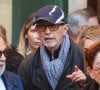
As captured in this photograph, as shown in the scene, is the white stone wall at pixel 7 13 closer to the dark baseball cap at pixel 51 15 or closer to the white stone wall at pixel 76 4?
the white stone wall at pixel 76 4

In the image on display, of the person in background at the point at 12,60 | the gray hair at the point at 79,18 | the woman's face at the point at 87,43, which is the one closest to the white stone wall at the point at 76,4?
the gray hair at the point at 79,18

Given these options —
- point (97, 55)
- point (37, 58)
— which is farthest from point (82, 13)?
point (97, 55)

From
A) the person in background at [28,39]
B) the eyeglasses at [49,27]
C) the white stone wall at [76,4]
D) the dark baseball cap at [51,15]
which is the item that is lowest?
the person in background at [28,39]

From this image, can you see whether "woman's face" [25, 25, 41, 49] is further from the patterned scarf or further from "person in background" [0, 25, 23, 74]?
the patterned scarf

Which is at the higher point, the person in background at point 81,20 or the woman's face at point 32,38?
the person in background at point 81,20

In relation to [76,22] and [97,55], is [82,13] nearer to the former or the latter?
[76,22]

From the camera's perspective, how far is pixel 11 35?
766 cm

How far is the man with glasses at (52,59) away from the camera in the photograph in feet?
14.2

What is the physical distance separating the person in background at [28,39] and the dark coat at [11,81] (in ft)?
3.62

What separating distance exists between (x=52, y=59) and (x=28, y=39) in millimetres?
1090

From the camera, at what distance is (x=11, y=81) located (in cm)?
421

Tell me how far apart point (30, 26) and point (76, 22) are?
2.04 feet

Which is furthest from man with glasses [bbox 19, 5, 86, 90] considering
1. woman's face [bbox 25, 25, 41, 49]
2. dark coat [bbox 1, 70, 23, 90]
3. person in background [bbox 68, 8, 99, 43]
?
person in background [bbox 68, 8, 99, 43]

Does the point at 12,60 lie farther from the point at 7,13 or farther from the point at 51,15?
the point at 7,13
